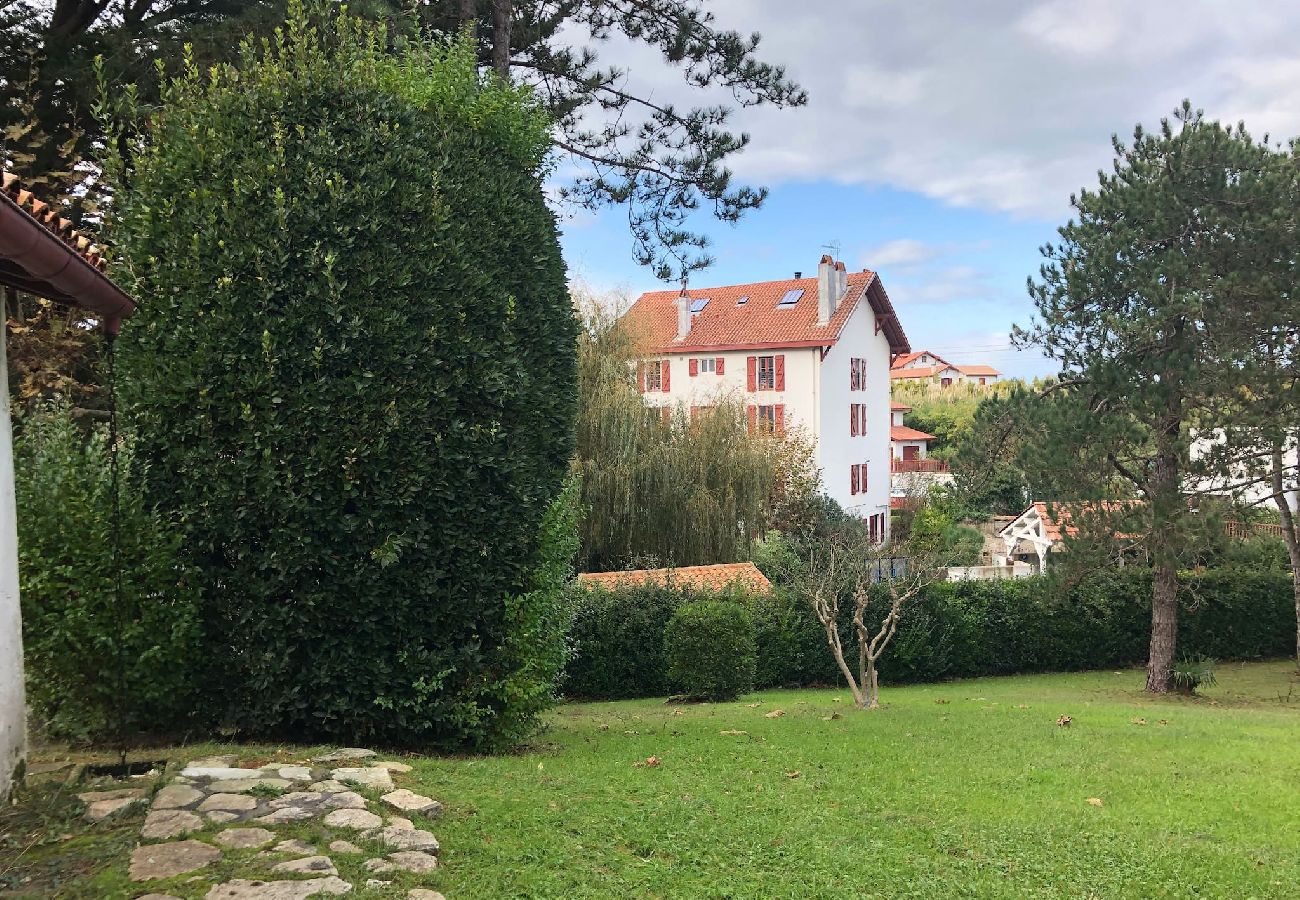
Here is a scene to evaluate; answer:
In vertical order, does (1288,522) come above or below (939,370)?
below

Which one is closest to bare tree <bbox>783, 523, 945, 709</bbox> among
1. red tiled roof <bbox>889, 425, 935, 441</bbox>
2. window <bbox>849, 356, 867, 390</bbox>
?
window <bbox>849, 356, 867, 390</bbox>

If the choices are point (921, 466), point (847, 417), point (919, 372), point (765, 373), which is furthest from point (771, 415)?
point (919, 372)

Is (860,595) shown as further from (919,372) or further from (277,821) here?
(919,372)

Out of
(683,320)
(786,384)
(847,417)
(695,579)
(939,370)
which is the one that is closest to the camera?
(695,579)

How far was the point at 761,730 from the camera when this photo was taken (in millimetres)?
9445

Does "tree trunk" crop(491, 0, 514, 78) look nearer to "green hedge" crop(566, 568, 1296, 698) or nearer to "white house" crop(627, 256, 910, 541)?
"green hedge" crop(566, 568, 1296, 698)

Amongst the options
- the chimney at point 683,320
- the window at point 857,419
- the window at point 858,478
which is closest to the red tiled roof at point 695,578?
the window at point 858,478

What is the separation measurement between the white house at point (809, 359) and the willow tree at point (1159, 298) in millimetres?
17043

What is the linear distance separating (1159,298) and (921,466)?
124ft

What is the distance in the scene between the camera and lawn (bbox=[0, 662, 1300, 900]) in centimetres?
447

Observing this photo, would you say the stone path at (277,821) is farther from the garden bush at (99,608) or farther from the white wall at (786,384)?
the white wall at (786,384)

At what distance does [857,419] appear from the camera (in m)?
39.1

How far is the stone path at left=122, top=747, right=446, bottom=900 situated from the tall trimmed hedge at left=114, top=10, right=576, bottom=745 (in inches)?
41.2

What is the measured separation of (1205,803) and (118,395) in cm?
798
